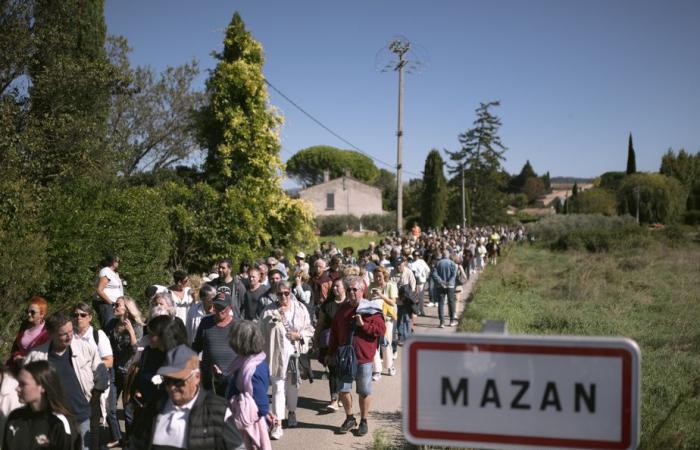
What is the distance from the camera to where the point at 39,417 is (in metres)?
3.69

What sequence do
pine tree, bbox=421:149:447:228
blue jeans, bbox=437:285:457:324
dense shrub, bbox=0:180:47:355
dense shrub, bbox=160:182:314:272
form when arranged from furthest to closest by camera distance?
pine tree, bbox=421:149:447:228 < dense shrub, bbox=160:182:314:272 < blue jeans, bbox=437:285:457:324 < dense shrub, bbox=0:180:47:355

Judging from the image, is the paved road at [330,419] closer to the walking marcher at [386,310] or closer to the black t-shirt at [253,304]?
the walking marcher at [386,310]

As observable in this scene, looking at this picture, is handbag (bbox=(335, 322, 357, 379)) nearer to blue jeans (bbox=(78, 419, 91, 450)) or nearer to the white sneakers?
the white sneakers

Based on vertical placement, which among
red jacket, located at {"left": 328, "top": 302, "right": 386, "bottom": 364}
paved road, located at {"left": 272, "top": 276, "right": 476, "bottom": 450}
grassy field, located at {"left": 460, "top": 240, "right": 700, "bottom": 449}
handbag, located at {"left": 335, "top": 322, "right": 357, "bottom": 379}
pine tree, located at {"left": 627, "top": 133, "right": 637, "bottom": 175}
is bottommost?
paved road, located at {"left": 272, "top": 276, "right": 476, "bottom": 450}

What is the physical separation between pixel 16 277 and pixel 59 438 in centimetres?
698


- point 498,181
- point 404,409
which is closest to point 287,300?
point 404,409

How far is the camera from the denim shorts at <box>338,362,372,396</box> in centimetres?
702

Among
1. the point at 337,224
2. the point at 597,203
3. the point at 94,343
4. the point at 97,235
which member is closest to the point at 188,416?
the point at 94,343

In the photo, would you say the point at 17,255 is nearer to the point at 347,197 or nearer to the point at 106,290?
the point at 106,290

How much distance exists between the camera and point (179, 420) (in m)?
3.52

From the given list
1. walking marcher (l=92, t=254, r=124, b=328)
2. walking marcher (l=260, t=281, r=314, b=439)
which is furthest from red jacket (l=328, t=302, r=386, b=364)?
walking marcher (l=92, t=254, r=124, b=328)

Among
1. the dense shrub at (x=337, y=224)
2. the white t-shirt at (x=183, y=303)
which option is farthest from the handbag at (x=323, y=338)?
the dense shrub at (x=337, y=224)

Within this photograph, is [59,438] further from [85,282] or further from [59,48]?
[59,48]

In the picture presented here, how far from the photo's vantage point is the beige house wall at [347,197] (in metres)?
78.4
